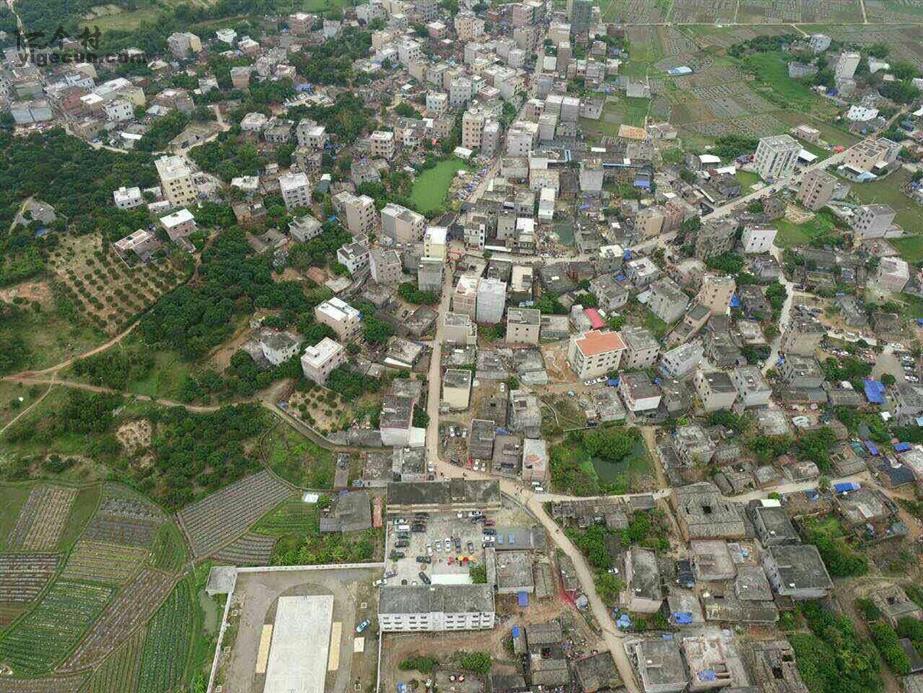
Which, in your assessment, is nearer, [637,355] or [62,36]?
[637,355]

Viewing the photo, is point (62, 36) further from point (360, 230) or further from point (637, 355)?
point (637, 355)

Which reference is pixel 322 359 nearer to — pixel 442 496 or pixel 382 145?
pixel 442 496

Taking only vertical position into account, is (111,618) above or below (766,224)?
below

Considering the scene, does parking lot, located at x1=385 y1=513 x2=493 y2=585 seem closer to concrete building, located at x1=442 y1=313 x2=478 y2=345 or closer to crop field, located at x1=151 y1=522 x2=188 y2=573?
crop field, located at x1=151 y1=522 x2=188 y2=573

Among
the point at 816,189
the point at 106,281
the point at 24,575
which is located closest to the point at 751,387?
the point at 816,189

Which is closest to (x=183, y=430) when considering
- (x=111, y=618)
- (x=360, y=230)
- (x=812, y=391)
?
(x=111, y=618)

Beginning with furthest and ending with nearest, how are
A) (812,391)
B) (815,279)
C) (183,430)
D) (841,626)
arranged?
(815,279) → (812,391) → (183,430) → (841,626)

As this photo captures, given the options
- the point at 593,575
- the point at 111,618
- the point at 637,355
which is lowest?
the point at 111,618

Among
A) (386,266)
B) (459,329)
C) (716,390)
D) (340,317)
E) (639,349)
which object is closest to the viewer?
(716,390)
